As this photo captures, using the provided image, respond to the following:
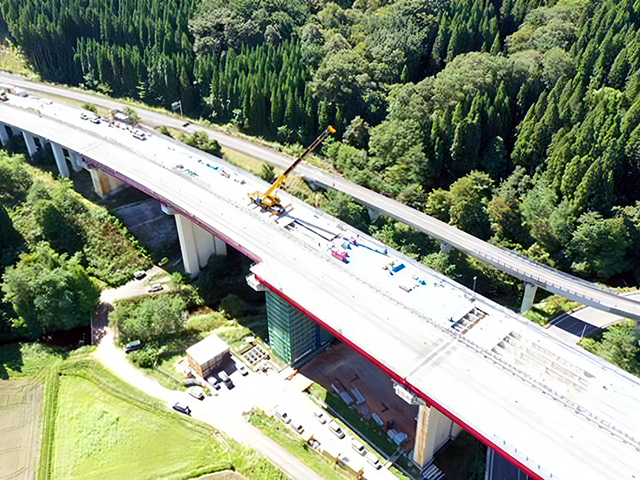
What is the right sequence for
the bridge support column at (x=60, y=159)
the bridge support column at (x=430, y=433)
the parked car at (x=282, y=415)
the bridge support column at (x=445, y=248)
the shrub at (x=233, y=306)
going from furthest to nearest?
the bridge support column at (x=60, y=159) → the bridge support column at (x=445, y=248) → the shrub at (x=233, y=306) → the parked car at (x=282, y=415) → the bridge support column at (x=430, y=433)

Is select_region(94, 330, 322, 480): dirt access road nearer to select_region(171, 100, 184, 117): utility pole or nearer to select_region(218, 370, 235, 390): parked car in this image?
select_region(218, 370, 235, 390): parked car

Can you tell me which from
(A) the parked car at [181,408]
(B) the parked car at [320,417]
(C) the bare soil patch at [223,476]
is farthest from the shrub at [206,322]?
(C) the bare soil patch at [223,476]

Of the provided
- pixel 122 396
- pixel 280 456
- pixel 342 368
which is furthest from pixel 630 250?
pixel 122 396

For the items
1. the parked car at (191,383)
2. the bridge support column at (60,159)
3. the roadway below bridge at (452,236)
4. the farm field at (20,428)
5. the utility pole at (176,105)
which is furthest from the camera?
the utility pole at (176,105)

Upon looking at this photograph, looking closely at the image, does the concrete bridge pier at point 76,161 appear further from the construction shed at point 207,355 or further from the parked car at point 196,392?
the parked car at point 196,392

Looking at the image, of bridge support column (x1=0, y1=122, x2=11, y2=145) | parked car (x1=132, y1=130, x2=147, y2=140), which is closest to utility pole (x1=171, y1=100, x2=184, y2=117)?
parked car (x1=132, y1=130, x2=147, y2=140)

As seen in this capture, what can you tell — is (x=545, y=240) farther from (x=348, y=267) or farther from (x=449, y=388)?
(x=449, y=388)
